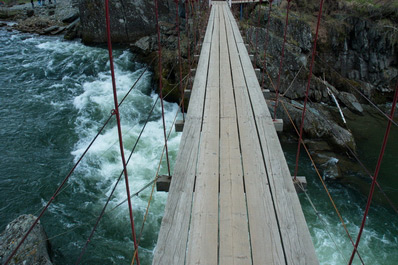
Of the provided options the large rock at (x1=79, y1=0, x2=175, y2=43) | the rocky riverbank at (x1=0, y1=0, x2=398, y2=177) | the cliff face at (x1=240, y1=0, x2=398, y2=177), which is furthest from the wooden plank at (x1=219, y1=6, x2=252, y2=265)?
Answer: the large rock at (x1=79, y1=0, x2=175, y2=43)

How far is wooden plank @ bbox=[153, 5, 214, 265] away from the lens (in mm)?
1741

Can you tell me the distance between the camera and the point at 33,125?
8.02 m

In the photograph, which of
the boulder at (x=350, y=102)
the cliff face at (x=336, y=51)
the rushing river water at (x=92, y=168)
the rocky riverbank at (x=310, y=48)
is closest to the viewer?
the rushing river water at (x=92, y=168)

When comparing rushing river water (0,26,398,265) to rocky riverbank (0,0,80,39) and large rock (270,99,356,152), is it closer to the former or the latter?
large rock (270,99,356,152)

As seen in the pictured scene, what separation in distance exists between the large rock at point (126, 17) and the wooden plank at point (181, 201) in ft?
33.7

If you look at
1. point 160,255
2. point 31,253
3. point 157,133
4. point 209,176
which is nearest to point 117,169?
point 157,133

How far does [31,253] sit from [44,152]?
330 centimetres

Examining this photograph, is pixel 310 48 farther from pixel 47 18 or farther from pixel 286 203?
pixel 47 18

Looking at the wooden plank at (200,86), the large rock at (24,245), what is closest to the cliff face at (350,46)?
the wooden plank at (200,86)

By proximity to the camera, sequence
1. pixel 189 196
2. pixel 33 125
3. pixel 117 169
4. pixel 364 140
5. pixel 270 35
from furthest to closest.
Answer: pixel 270 35, pixel 364 140, pixel 33 125, pixel 117 169, pixel 189 196

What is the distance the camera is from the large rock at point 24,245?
4305mm

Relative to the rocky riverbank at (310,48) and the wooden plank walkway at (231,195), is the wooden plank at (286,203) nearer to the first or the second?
the wooden plank walkway at (231,195)

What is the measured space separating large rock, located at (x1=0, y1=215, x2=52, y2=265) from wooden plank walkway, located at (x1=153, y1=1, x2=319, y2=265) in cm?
318

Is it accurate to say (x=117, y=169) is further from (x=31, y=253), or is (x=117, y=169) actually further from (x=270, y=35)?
(x=270, y=35)
